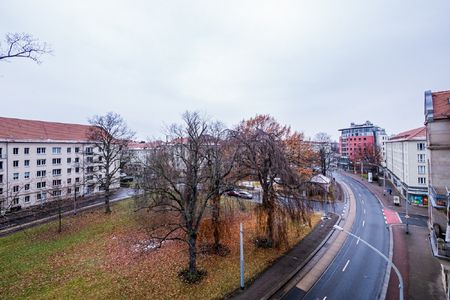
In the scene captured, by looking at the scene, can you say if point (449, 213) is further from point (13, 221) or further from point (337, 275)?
point (13, 221)

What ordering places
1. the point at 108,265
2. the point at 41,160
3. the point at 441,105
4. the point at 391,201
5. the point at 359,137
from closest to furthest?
the point at 441,105, the point at 108,265, the point at 391,201, the point at 41,160, the point at 359,137

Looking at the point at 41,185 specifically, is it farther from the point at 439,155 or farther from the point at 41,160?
the point at 439,155

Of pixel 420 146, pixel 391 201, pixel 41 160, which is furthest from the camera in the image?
pixel 41 160

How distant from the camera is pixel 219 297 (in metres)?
13.2

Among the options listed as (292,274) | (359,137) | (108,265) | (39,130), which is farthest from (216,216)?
(359,137)

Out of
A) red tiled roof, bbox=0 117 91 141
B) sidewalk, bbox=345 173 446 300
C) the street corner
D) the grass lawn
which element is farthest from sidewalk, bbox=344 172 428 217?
red tiled roof, bbox=0 117 91 141

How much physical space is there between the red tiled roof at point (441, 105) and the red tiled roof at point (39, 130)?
4648 cm

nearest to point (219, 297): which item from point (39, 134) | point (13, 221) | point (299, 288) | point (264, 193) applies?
point (299, 288)

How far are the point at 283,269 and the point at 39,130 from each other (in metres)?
47.1

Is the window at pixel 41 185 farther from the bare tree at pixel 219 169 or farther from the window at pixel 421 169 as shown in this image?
the window at pixel 421 169

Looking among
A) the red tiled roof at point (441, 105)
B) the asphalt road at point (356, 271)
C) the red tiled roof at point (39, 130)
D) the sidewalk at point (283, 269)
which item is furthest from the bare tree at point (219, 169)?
the red tiled roof at point (39, 130)

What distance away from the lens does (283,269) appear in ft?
54.3

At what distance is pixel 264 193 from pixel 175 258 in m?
8.66

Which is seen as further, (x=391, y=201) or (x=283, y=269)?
(x=391, y=201)
